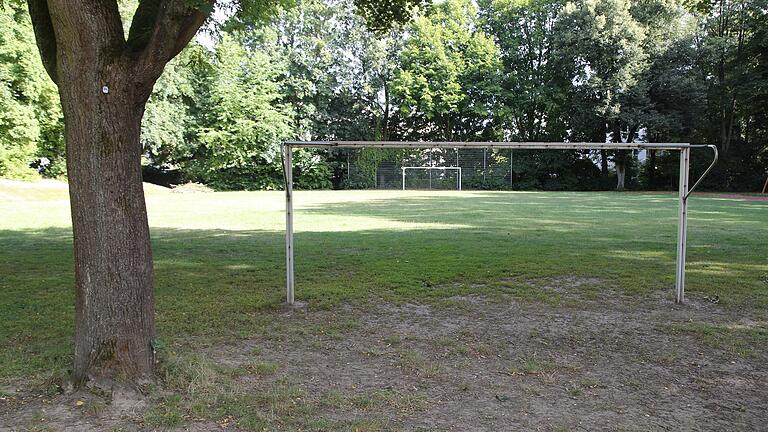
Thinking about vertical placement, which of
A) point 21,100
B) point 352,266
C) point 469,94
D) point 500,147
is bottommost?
point 352,266

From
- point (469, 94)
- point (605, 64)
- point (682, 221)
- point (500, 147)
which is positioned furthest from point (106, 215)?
point (469, 94)

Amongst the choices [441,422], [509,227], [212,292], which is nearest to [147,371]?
[441,422]

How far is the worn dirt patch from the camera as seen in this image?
3805mm

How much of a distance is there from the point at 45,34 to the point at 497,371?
4278 millimetres

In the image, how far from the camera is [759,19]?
110ft

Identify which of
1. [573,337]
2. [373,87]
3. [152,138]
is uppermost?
[373,87]

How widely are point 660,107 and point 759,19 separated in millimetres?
8845

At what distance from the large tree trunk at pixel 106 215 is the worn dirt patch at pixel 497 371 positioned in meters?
0.39

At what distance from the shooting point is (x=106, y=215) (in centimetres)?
399

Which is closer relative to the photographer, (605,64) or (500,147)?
(500,147)

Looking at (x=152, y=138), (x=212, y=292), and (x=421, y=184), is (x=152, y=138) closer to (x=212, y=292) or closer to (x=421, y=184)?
(x=421, y=184)

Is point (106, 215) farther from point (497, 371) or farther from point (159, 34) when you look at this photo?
point (497, 371)

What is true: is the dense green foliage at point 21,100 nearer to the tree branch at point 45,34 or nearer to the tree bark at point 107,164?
the tree branch at point 45,34

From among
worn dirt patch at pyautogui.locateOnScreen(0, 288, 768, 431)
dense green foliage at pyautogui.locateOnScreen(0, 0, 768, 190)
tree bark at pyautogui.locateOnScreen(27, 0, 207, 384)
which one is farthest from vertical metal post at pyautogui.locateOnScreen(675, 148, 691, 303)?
dense green foliage at pyautogui.locateOnScreen(0, 0, 768, 190)
